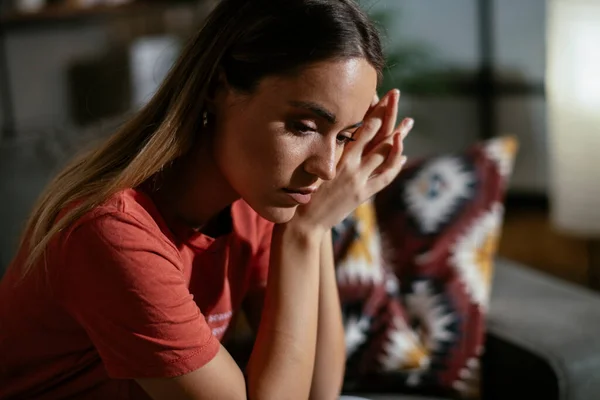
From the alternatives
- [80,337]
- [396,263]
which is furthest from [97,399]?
[396,263]

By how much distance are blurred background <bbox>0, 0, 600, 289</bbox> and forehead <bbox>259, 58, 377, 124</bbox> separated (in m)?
1.81

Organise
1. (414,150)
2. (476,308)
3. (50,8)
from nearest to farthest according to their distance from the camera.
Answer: (476,308) < (50,8) < (414,150)

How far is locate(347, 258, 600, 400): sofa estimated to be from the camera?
1.37 m

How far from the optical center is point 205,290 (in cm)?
118

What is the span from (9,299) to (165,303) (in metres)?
0.26

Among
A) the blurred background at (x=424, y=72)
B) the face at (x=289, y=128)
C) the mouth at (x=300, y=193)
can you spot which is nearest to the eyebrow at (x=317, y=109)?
the face at (x=289, y=128)

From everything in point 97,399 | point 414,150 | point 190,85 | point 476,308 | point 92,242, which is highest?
point 190,85

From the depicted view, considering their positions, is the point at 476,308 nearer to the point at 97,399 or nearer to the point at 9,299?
the point at 97,399

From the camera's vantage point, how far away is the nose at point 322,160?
101 cm

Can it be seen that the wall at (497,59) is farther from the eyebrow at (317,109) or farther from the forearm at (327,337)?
the eyebrow at (317,109)

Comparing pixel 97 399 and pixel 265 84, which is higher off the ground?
pixel 265 84

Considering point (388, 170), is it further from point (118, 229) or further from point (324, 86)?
point (118, 229)

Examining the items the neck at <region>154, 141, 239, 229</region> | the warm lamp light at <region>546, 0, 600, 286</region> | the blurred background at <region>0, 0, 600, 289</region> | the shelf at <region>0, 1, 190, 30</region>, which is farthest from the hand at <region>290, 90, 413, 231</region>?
the shelf at <region>0, 1, 190, 30</region>

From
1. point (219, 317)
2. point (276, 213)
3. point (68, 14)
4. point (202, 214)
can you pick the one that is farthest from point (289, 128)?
point (68, 14)
